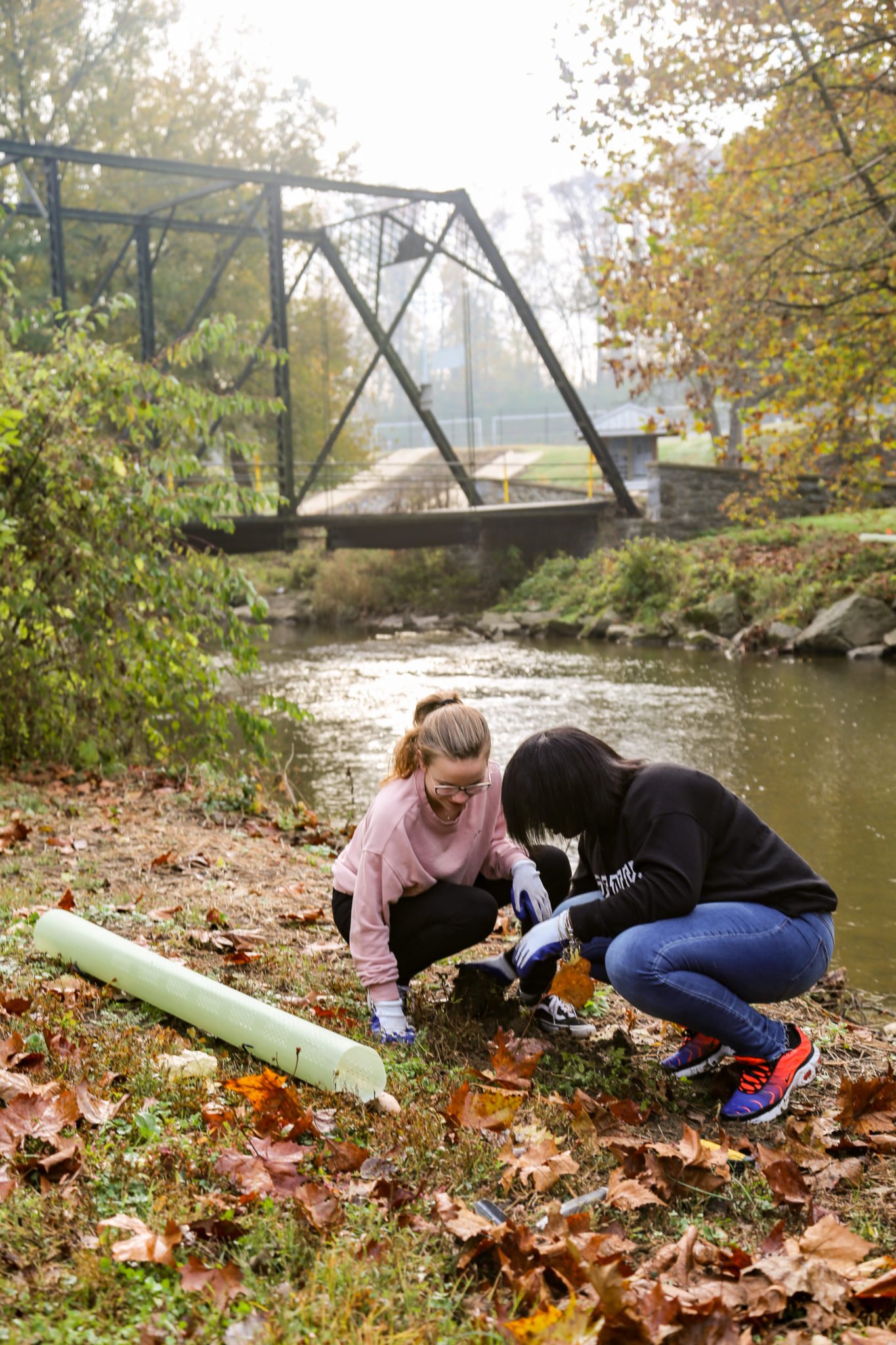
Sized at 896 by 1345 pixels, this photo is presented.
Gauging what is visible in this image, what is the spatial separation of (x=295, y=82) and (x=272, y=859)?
29530 mm

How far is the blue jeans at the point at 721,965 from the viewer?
9.53ft

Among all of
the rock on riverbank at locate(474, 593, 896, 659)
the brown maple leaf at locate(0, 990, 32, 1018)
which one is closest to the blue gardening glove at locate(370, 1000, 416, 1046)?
the brown maple leaf at locate(0, 990, 32, 1018)

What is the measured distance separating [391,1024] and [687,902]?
0.88m

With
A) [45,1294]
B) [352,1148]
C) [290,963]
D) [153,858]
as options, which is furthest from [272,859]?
[45,1294]

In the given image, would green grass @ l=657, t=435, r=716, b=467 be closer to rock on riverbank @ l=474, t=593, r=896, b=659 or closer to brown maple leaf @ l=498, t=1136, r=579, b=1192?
rock on riverbank @ l=474, t=593, r=896, b=659

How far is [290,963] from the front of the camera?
3752mm

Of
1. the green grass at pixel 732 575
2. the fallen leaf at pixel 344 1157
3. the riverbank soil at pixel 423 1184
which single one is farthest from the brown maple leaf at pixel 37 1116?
the green grass at pixel 732 575

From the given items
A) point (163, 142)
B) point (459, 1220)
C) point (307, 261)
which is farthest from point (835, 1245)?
point (163, 142)

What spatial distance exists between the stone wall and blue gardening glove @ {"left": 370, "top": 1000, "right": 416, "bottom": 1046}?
20261 mm

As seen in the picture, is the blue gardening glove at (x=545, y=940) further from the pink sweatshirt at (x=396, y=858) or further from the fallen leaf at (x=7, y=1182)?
the fallen leaf at (x=7, y=1182)

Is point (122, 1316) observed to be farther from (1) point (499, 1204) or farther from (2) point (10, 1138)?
(1) point (499, 1204)

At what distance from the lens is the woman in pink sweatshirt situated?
316 centimetres

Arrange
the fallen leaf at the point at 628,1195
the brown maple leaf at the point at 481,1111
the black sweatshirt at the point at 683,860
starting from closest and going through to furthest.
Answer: the fallen leaf at the point at 628,1195, the brown maple leaf at the point at 481,1111, the black sweatshirt at the point at 683,860

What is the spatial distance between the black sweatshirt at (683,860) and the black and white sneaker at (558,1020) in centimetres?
39
